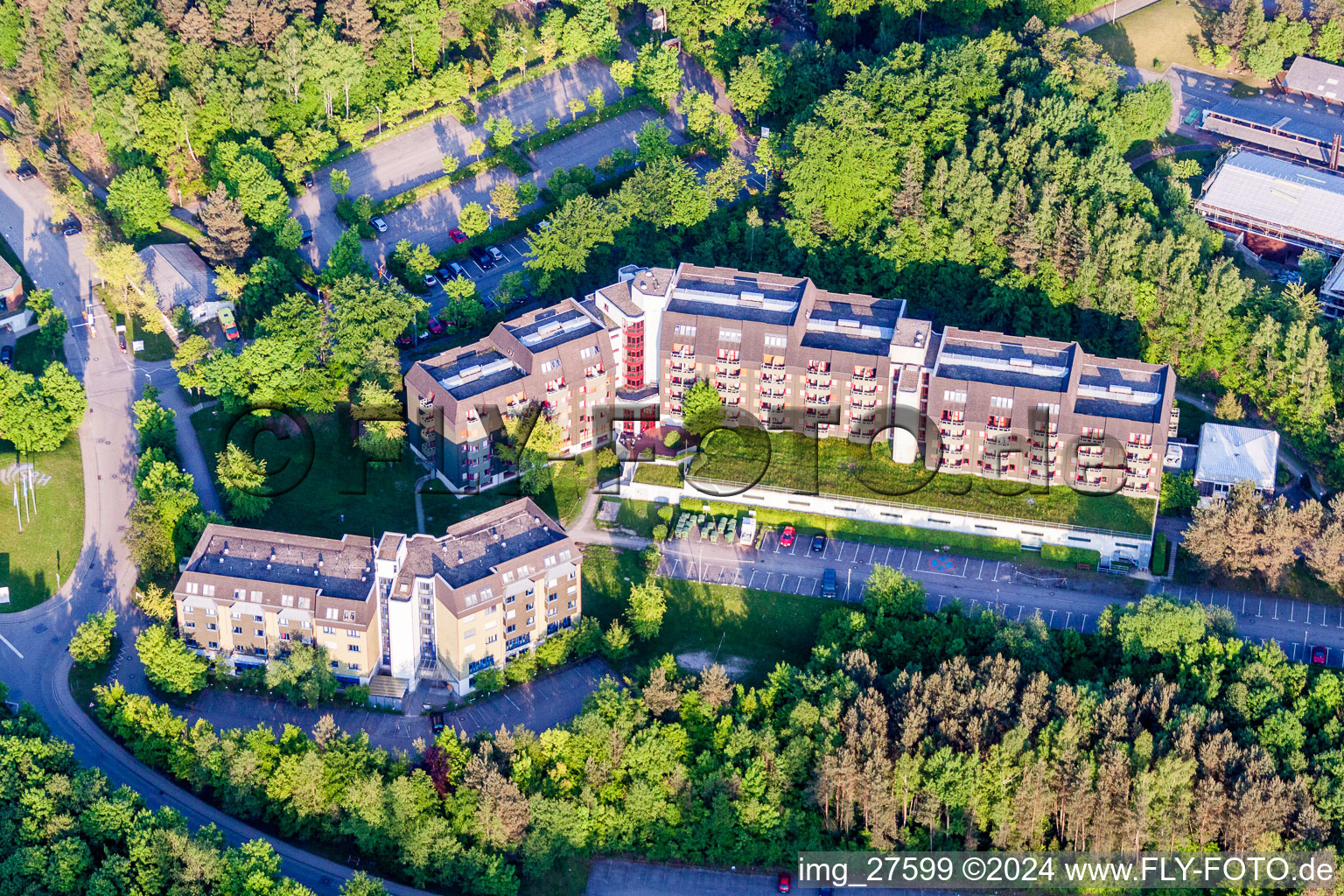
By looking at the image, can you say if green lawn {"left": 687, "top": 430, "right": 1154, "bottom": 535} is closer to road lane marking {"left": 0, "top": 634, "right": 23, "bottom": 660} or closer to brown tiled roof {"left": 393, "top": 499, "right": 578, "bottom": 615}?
brown tiled roof {"left": 393, "top": 499, "right": 578, "bottom": 615}

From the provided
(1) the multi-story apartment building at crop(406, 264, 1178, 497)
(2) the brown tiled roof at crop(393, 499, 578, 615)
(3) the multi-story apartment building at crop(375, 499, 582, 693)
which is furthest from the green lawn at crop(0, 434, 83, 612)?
(2) the brown tiled roof at crop(393, 499, 578, 615)

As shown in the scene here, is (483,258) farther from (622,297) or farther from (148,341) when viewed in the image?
(148,341)

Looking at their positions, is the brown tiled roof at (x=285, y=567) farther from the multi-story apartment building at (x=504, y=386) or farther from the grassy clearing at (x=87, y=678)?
the multi-story apartment building at (x=504, y=386)

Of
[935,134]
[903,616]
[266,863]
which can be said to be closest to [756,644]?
[903,616]

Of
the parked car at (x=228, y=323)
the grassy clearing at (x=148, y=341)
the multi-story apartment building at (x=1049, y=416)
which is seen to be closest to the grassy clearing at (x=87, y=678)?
the grassy clearing at (x=148, y=341)

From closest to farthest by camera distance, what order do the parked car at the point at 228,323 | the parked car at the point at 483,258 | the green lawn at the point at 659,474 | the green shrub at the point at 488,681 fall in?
the green shrub at the point at 488,681 → the green lawn at the point at 659,474 → the parked car at the point at 228,323 → the parked car at the point at 483,258
